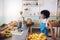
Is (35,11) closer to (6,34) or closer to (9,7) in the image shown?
(9,7)

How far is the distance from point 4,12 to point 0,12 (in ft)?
0.42

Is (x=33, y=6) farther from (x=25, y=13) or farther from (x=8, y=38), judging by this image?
(x=8, y=38)

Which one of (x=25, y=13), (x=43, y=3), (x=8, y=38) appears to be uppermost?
(x=43, y=3)

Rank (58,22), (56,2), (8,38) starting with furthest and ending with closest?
(56,2), (58,22), (8,38)

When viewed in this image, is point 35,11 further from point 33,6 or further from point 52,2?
point 52,2

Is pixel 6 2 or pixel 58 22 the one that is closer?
pixel 58 22

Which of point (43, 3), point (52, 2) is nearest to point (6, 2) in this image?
point (43, 3)

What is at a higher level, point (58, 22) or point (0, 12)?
point (0, 12)

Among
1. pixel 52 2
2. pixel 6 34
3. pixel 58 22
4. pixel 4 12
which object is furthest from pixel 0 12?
pixel 6 34

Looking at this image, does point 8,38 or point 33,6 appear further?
point 33,6

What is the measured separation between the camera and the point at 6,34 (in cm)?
173

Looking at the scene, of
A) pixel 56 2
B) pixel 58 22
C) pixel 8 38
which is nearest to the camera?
pixel 8 38

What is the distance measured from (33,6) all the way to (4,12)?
965mm

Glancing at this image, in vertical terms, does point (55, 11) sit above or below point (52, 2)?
below
